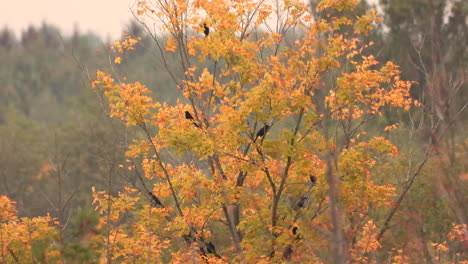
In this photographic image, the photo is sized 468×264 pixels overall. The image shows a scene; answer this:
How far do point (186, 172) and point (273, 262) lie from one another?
2.24 m

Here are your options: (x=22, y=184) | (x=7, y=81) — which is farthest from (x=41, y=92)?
(x=22, y=184)

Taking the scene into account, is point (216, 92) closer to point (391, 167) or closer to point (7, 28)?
point (391, 167)

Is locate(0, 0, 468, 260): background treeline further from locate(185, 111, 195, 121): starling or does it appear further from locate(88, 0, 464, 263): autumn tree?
locate(185, 111, 195, 121): starling

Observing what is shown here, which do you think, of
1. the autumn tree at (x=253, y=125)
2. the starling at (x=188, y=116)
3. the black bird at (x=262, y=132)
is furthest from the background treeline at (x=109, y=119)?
the black bird at (x=262, y=132)

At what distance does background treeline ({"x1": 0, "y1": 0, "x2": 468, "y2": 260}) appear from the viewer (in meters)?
4.75

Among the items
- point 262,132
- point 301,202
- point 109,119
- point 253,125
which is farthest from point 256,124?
point 109,119

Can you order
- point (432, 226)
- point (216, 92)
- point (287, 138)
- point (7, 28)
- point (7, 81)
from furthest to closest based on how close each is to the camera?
point (7, 28) < point (7, 81) < point (432, 226) < point (216, 92) < point (287, 138)

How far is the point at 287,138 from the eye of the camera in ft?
27.8

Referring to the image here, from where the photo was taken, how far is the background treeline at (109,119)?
4.75 metres

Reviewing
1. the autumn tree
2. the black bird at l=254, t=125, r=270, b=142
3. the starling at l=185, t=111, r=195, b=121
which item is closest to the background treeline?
the autumn tree

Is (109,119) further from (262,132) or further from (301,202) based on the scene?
(301,202)

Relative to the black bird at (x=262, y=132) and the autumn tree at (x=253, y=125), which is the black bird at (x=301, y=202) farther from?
the black bird at (x=262, y=132)

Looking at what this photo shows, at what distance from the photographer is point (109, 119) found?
10.8 m

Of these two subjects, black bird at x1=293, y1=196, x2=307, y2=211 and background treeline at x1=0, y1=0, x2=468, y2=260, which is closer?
background treeline at x1=0, y1=0, x2=468, y2=260
